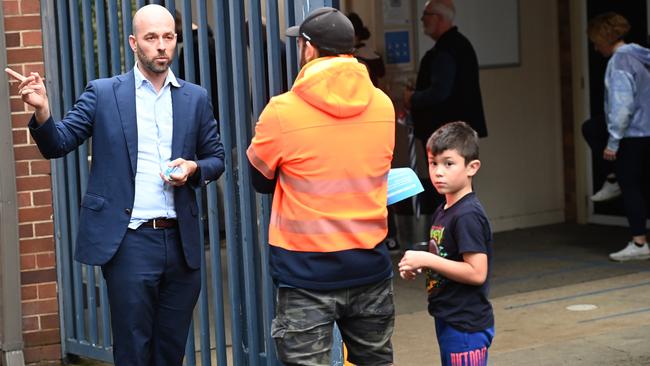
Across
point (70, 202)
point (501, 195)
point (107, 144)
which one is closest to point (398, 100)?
point (501, 195)

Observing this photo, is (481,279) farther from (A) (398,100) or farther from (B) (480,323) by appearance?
(A) (398,100)

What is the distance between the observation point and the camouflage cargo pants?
185 inches

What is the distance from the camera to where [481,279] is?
475cm

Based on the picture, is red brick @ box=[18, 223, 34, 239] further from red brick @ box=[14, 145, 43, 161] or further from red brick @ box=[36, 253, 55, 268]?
red brick @ box=[14, 145, 43, 161]

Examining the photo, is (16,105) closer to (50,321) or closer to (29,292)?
(29,292)

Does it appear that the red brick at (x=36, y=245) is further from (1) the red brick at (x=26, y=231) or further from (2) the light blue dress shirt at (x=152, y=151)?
(2) the light blue dress shirt at (x=152, y=151)

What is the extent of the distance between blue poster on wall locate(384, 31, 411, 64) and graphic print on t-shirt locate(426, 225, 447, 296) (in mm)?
5912

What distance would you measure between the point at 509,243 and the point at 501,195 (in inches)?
28.0

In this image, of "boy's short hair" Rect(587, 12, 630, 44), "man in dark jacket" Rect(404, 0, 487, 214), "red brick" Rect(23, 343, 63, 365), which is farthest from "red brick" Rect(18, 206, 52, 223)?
"boy's short hair" Rect(587, 12, 630, 44)

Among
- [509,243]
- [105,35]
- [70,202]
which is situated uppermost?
[105,35]

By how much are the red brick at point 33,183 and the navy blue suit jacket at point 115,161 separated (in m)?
2.21

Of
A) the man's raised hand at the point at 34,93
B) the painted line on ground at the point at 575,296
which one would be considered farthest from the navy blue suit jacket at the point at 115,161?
the painted line on ground at the point at 575,296

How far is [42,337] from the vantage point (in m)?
7.57

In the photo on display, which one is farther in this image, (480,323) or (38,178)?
(38,178)
